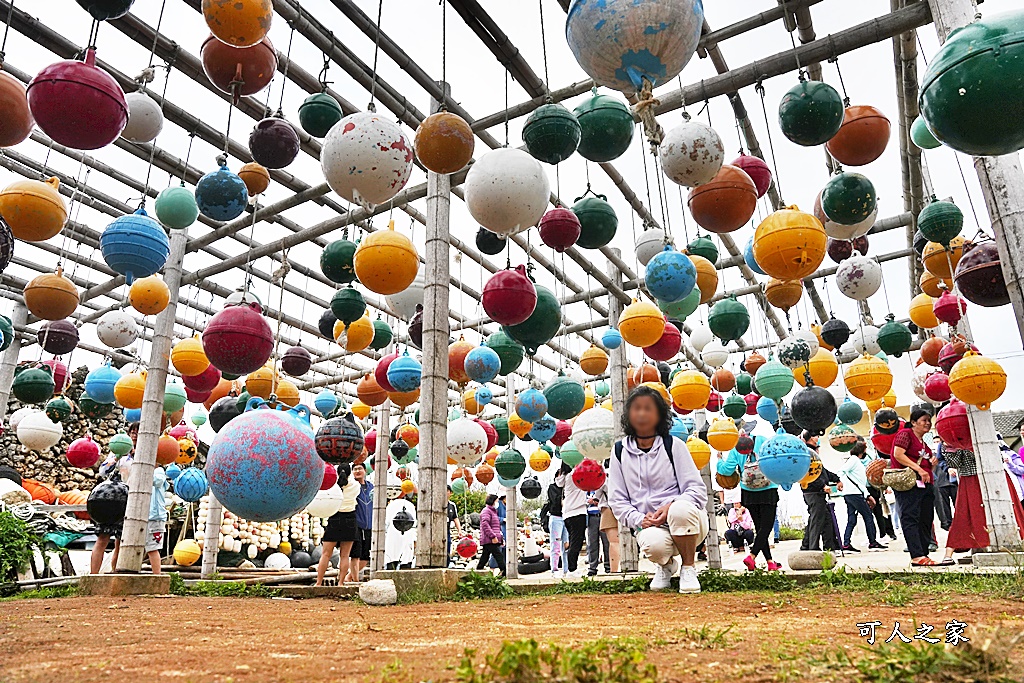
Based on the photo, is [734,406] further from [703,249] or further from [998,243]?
[998,243]

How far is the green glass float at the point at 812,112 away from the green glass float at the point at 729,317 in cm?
255

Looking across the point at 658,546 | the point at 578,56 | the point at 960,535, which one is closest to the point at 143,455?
the point at 658,546

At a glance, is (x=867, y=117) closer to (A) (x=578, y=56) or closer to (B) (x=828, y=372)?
(A) (x=578, y=56)

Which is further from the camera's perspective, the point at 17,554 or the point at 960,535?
the point at 17,554

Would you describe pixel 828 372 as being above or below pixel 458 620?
above

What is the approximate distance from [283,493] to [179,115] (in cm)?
587

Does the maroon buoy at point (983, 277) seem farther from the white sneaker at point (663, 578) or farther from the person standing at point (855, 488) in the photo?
the person standing at point (855, 488)

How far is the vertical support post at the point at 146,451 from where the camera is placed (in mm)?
8328

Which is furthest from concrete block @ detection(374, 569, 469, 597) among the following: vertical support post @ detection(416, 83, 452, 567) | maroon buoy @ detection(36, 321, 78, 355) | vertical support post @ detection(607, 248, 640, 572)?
maroon buoy @ detection(36, 321, 78, 355)

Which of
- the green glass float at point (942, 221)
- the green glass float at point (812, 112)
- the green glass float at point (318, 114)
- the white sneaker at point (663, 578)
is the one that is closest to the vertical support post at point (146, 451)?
the green glass float at point (318, 114)

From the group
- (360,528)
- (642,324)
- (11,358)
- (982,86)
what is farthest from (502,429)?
(11,358)

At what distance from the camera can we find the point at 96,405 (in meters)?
8.66

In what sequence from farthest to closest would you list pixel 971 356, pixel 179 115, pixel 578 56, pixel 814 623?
pixel 179 115, pixel 971 356, pixel 578 56, pixel 814 623

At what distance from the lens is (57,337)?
7.81 meters
